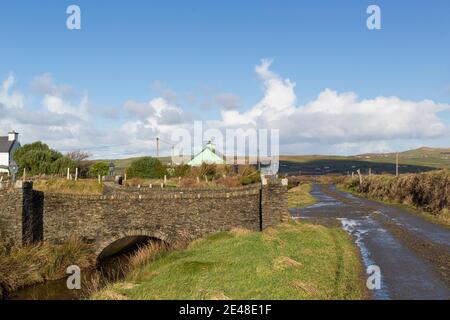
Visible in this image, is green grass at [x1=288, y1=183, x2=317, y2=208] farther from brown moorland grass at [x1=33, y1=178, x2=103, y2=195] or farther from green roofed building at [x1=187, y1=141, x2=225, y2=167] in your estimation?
green roofed building at [x1=187, y1=141, x2=225, y2=167]

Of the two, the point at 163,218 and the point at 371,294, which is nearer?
the point at 371,294

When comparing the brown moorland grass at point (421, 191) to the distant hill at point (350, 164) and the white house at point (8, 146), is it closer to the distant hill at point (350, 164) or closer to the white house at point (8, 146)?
the white house at point (8, 146)

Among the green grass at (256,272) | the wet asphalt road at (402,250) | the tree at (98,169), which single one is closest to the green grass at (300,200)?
the wet asphalt road at (402,250)

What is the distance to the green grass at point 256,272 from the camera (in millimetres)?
11031

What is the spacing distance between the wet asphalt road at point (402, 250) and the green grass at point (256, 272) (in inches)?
34.1

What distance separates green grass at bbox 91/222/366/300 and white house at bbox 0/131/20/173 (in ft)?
224

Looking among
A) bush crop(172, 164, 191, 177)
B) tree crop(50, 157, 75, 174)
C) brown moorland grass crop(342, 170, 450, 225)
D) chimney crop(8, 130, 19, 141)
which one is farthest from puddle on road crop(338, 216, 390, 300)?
chimney crop(8, 130, 19, 141)

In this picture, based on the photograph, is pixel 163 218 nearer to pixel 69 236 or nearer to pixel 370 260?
pixel 69 236

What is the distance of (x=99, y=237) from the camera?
22.6m

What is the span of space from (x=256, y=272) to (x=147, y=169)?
148ft

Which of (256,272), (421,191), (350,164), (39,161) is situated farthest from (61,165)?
(350,164)

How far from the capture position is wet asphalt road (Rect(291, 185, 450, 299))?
12055 millimetres
